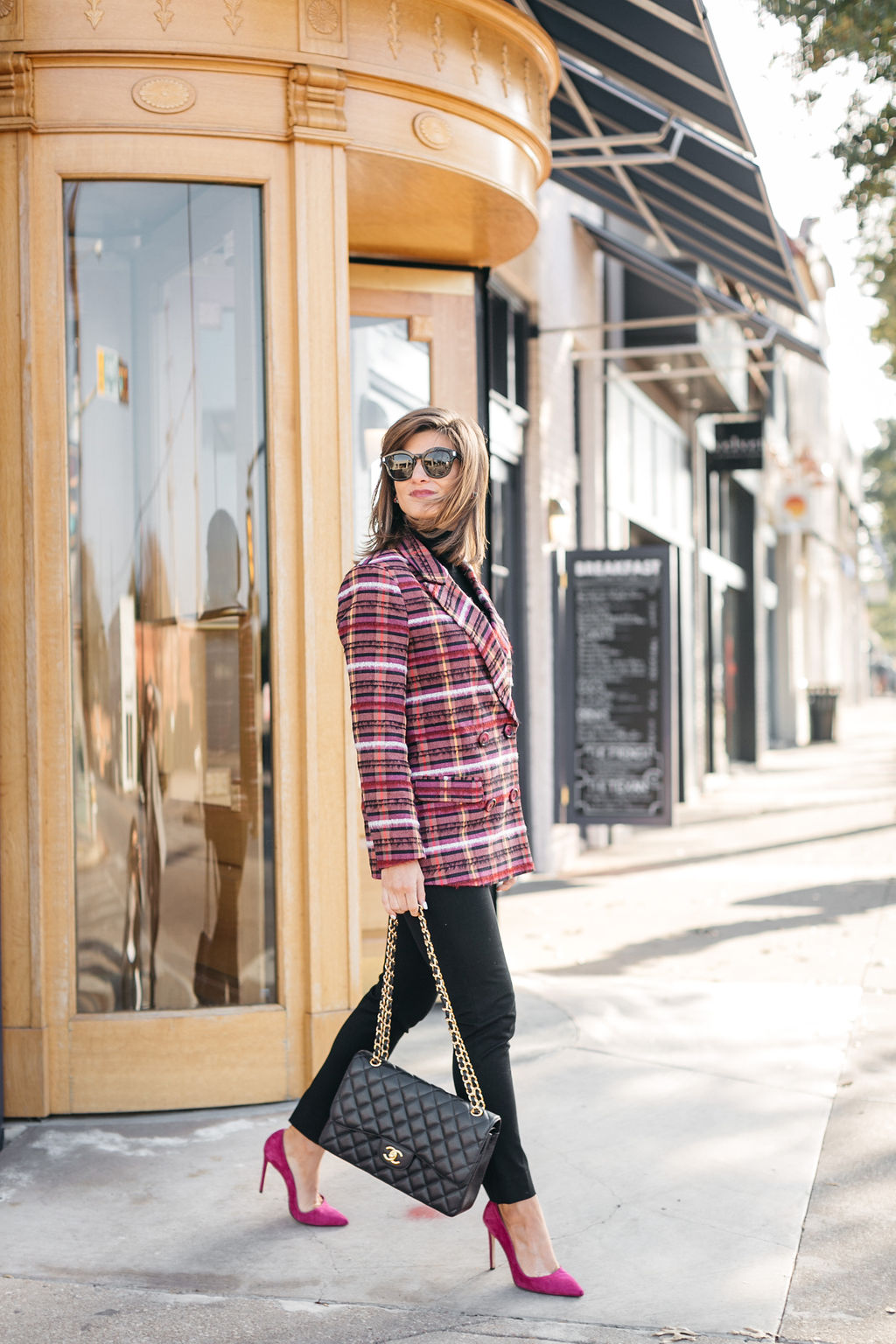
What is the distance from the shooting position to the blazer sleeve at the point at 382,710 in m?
2.87

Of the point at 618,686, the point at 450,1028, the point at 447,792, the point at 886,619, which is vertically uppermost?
the point at 886,619

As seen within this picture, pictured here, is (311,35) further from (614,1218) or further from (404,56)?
(614,1218)

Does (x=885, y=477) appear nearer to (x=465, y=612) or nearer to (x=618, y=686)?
(x=618, y=686)

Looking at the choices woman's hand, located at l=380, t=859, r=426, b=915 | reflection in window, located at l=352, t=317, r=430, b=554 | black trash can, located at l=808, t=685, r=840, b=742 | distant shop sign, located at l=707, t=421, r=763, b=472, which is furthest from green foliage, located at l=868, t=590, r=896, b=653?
woman's hand, located at l=380, t=859, r=426, b=915

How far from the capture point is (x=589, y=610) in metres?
9.65

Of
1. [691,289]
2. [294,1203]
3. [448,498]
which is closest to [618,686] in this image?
[691,289]

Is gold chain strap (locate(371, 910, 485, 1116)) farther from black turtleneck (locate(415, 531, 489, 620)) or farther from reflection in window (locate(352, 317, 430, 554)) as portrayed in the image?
reflection in window (locate(352, 317, 430, 554))

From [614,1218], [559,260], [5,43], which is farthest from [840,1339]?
[559,260]

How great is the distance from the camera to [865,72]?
784cm

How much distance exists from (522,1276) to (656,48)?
484 cm

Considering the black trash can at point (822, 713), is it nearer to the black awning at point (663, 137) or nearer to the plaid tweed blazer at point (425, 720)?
the black awning at point (663, 137)

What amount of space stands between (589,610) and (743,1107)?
5.60 meters

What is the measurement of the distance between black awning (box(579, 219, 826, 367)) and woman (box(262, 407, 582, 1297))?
7071mm

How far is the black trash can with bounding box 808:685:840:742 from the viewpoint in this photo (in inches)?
1081
